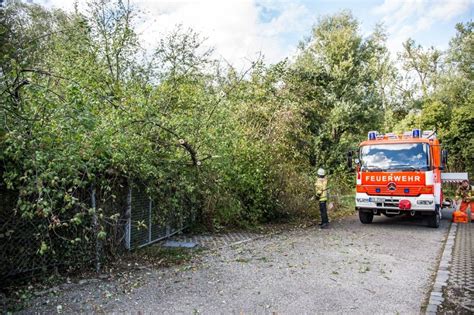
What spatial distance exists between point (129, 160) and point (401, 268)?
16.7 ft

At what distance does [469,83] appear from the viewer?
2966 centimetres

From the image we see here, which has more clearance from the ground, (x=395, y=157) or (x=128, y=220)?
(x=395, y=157)

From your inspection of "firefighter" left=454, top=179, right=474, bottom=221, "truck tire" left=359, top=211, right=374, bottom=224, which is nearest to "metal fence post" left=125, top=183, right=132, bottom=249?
"truck tire" left=359, top=211, right=374, bottom=224

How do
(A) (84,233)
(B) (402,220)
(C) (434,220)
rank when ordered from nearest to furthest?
1. (A) (84,233)
2. (C) (434,220)
3. (B) (402,220)

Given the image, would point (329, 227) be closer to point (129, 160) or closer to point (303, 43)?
point (129, 160)

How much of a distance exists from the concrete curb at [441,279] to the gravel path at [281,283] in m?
0.12

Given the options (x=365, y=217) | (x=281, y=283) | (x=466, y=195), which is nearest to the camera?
(x=281, y=283)

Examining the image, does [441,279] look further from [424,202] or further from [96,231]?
[96,231]

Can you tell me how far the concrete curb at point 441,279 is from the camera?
15.9ft

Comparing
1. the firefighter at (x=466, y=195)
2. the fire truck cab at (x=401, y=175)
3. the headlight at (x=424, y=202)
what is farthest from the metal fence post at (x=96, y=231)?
the firefighter at (x=466, y=195)

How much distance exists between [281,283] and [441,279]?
2.59 metres

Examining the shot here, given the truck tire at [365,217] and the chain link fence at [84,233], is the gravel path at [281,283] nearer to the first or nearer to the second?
the chain link fence at [84,233]

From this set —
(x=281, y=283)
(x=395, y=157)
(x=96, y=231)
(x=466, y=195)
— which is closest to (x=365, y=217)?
(x=395, y=157)

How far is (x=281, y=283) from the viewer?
573 cm
